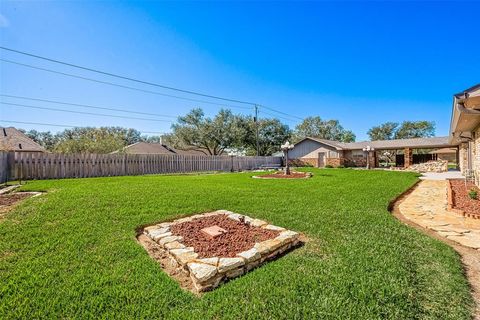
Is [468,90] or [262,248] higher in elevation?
[468,90]

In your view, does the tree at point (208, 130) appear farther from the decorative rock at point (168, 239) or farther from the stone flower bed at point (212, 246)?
the decorative rock at point (168, 239)

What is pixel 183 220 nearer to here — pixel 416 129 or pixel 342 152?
pixel 342 152

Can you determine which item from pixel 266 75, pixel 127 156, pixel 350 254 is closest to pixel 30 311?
pixel 350 254

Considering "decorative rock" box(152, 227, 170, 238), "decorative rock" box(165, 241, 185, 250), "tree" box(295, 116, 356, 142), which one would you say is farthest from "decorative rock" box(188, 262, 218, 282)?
"tree" box(295, 116, 356, 142)

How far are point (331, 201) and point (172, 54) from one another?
1342cm

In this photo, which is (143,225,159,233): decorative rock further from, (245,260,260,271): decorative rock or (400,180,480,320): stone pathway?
(400,180,480,320): stone pathway

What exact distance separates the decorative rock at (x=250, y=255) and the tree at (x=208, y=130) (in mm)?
26790

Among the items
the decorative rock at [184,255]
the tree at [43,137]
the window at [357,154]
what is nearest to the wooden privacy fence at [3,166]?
the decorative rock at [184,255]

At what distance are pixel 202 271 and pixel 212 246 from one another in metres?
0.69

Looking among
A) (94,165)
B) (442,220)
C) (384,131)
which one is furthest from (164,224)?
(384,131)

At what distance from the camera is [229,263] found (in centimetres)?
224

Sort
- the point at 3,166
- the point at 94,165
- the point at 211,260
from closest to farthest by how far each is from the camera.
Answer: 1. the point at 211,260
2. the point at 3,166
3. the point at 94,165

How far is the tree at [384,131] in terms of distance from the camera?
4119 cm

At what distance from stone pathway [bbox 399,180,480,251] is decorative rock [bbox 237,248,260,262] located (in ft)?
10.5
